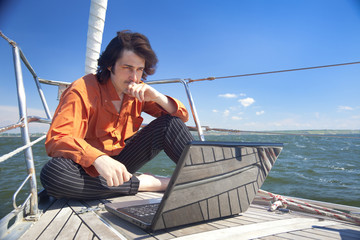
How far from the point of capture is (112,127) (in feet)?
4.43

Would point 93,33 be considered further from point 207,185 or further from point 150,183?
point 207,185

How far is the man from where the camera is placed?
107 cm

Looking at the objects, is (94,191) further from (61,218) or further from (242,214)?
(242,214)

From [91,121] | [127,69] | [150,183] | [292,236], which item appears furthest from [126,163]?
[292,236]

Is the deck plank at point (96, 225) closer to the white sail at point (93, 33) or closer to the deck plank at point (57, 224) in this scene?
the deck plank at point (57, 224)

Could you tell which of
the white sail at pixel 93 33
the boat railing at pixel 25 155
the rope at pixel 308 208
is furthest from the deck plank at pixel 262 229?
the white sail at pixel 93 33

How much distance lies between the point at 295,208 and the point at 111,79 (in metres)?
1.24

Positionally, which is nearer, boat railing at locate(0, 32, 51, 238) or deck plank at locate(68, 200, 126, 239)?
deck plank at locate(68, 200, 126, 239)

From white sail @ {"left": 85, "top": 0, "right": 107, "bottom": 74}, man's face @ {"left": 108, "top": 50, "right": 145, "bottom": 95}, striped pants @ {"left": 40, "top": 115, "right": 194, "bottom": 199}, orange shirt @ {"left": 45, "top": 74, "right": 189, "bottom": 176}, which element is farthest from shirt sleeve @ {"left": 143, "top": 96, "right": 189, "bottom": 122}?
white sail @ {"left": 85, "top": 0, "right": 107, "bottom": 74}

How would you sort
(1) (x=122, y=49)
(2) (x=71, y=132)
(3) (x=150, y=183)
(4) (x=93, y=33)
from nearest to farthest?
1. (2) (x=71, y=132)
2. (1) (x=122, y=49)
3. (3) (x=150, y=183)
4. (4) (x=93, y=33)

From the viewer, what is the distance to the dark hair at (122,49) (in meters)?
1.33

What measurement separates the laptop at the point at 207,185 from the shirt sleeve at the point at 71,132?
9.8 inches

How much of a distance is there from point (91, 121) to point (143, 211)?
0.58 metres

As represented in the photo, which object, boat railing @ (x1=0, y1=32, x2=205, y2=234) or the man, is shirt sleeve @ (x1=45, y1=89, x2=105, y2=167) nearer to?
the man
